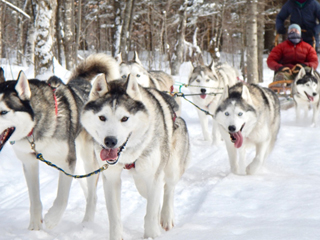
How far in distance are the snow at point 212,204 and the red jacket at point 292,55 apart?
3023mm

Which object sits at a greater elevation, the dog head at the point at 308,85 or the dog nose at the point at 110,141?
the dog head at the point at 308,85

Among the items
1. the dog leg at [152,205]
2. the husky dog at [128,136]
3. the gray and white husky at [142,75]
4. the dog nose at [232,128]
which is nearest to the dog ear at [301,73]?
the gray and white husky at [142,75]

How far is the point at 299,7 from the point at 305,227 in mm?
6298

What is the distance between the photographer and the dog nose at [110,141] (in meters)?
1.93

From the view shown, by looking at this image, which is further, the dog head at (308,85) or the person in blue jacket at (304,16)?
the person in blue jacket at (304,16)

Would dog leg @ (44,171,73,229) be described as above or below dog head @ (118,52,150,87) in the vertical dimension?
below

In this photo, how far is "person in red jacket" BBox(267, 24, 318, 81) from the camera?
675 centimetres

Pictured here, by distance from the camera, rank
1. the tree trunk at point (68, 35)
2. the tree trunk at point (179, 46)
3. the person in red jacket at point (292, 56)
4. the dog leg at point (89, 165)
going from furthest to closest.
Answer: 1. the tree trunk at point (179, 46)
2. the tree trunk at point (68, 35)
3. the person in red jacket at point (292, 56)
4. the dog leg at point (89, 165)

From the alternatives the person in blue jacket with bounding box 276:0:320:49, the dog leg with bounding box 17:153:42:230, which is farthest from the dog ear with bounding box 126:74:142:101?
the person in blue jacket with bounding box 276:0:320:49

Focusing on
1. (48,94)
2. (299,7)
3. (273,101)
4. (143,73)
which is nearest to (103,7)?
(299,7)

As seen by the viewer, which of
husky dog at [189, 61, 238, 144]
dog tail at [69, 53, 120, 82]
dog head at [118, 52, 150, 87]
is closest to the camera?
dog tail at [69, 53, 120, 82]

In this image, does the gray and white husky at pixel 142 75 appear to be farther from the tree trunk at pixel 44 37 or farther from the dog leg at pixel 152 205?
the dog leg at pixel 152 205

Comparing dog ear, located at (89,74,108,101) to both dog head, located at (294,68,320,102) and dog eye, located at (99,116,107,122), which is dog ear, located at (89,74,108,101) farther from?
dog head, located at (294,68,320,102)

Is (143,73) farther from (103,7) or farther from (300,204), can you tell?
(103,7)
